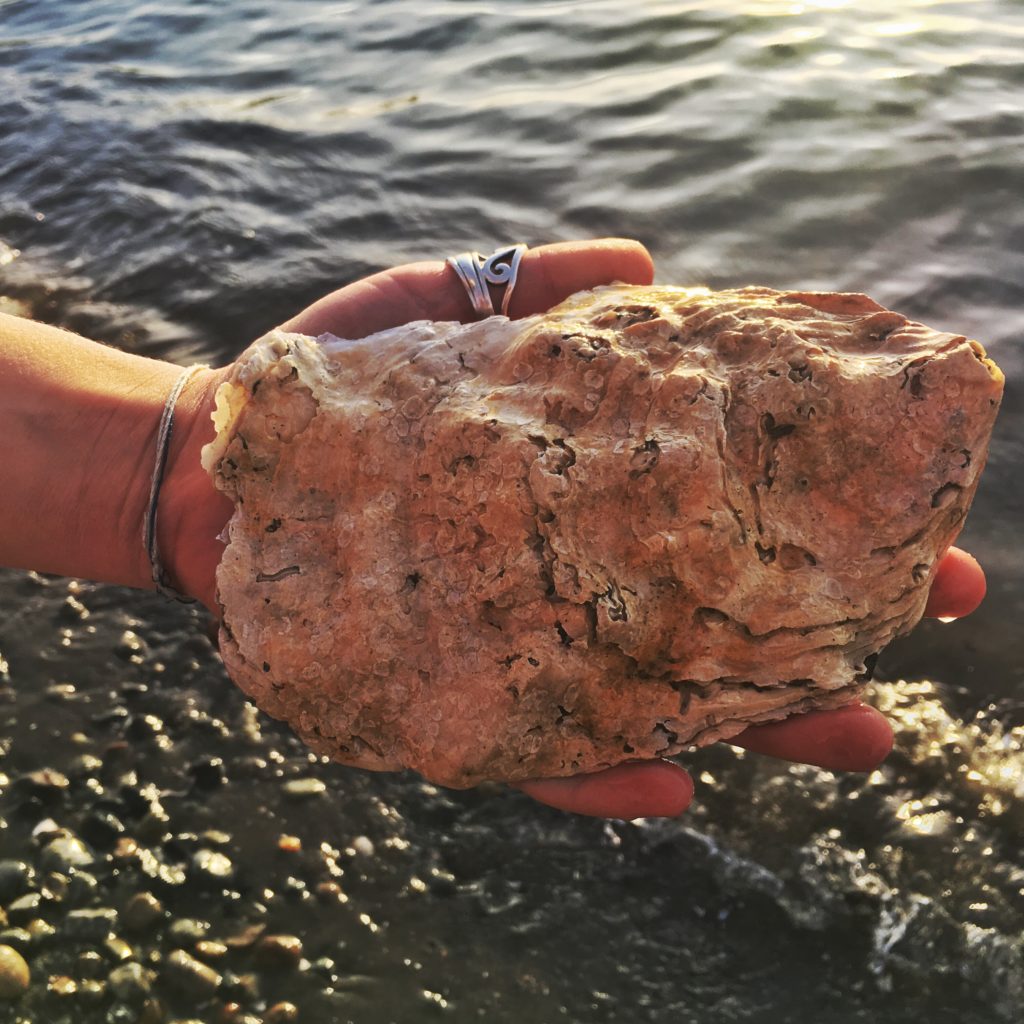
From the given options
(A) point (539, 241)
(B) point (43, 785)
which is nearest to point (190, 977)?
(B) point (43, 785)

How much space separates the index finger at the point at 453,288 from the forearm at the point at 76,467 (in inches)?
19.8

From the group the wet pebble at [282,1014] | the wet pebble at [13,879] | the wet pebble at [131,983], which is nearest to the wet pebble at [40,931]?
the wet pebble at [13,879]

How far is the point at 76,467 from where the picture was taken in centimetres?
295

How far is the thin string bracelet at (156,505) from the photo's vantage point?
2826 millimetres

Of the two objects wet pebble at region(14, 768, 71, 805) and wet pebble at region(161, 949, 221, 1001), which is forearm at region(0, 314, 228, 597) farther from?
wet pebble at region(161, 949, 221, 1001)

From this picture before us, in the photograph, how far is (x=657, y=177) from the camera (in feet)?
20.1

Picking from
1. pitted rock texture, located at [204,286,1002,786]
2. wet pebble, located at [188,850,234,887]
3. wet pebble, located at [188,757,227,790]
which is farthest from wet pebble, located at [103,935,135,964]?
pitted rock texture, located at [204,286,1002,786]

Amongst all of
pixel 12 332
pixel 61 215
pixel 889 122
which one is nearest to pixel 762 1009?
pixel 12 332

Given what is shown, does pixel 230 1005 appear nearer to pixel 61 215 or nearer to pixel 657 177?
pixel 657 177

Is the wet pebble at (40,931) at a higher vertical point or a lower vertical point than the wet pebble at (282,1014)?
higher

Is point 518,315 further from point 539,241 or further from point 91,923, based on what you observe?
point 539,241

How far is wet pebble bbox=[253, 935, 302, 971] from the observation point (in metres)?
2.66

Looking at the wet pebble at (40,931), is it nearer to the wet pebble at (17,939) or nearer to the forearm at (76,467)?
the wet pebble at (17,939)

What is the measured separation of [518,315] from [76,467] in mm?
1406
